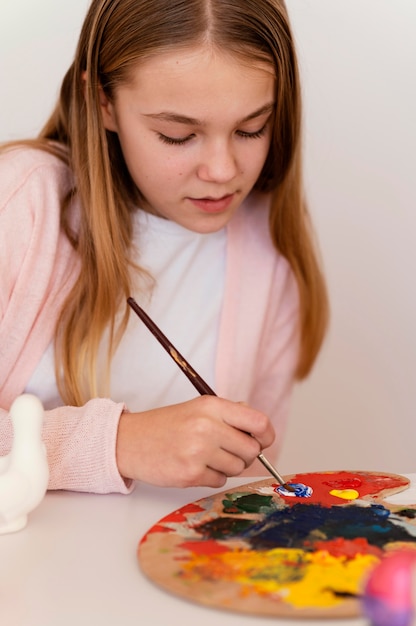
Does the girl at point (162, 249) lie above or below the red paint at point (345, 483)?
above

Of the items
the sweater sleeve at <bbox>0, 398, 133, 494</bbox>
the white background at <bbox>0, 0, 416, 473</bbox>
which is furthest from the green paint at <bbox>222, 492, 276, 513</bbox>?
the white background at <bbox>0, 0, 416, 473</bbox>

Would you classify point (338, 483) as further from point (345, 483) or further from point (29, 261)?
point (29, 261)

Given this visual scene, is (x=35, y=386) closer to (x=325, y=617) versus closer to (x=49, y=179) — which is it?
(x=49, y=179)

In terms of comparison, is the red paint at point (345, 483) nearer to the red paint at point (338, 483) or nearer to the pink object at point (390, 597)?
the red paint at point (338, 483)

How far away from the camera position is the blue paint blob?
771 mm

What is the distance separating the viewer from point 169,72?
0.94 meters

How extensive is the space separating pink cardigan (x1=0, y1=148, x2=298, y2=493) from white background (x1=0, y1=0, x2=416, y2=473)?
0.36 m

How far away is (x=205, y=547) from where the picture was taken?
66cm

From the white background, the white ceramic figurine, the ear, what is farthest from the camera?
the white background

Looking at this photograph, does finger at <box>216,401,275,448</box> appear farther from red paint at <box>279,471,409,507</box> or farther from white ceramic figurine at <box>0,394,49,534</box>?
white ceramic figurine at <box>0,394,49,534</box>

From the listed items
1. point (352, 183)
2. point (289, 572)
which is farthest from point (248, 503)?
point (352, 183)

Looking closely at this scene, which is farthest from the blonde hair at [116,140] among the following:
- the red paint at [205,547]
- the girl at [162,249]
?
the red paint at [205,547]

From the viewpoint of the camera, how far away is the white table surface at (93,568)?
0.59 meters

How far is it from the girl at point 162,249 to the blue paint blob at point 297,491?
0.14 feet
